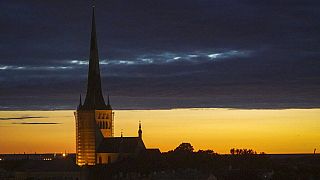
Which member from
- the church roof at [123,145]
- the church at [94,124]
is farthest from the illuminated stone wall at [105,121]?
the church roof at [123,145]

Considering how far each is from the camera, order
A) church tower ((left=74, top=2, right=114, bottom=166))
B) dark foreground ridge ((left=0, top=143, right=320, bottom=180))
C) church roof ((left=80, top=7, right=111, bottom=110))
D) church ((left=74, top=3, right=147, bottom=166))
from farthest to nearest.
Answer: church roof ((left=80, top=7, right=111, bottom=110)), church tower ((left=74, top=2, right=114, bottom=166)), church ((left=74, top=3, right=147, bottom=166)), dark foreground ridge ((left=0, top=143, right=320, bottom=180))

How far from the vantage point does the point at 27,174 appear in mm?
146375

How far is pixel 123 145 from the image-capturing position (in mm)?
149750

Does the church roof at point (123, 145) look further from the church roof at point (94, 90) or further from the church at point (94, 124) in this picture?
the church roof at point (94, 90)

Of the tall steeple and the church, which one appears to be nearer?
the church

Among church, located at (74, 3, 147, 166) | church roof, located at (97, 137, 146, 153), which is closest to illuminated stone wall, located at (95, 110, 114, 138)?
church, located at (74, 3, 147, 166)

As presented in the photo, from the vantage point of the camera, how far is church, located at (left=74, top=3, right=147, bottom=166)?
506ft

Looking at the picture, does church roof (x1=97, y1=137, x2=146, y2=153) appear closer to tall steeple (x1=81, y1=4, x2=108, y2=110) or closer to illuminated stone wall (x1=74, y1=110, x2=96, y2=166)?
illuminated stone wall (x1=74, y1=110, x2=96, y2=166)

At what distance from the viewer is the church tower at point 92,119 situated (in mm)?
156500

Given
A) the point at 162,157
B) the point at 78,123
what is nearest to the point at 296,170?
the point at 162,157

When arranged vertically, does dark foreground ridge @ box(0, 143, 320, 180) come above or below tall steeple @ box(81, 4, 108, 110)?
below

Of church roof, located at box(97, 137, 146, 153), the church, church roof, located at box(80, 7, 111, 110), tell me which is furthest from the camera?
church roof, located at box(80, 7, 111, 110)

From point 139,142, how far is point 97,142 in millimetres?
9580

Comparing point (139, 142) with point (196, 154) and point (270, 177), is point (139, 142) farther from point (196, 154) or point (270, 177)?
point (270, 177)
